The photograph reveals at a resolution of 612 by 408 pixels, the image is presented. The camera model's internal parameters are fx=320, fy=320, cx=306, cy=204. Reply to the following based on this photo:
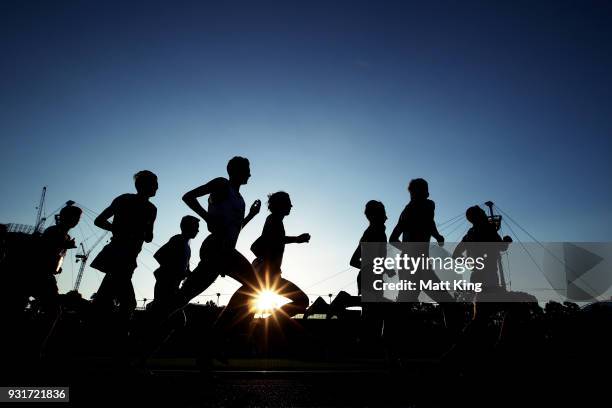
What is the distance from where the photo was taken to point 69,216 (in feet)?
13.4

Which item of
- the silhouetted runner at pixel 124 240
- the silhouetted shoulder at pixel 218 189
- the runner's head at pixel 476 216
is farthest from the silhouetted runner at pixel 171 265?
the runner's head at pixel 476 216

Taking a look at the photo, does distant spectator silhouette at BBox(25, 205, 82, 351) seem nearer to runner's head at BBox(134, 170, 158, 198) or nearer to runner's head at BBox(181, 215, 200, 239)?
runner's head at BBox(134, 170, 158, 198)

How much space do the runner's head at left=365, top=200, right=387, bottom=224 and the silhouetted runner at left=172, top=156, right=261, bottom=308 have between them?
228 centimetres

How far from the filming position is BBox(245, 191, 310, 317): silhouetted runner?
4.04m

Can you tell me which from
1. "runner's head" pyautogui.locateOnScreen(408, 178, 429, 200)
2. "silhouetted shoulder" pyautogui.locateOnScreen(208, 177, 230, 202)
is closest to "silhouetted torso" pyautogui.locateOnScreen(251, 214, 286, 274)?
"silhouetted shoulder" pyautogui.locateOnScreen(208, 177, 230, 202)

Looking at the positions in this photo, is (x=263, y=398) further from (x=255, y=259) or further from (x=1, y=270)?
(x=1, y=270)

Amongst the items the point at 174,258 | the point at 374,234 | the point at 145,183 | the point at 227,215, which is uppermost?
the point at 145,183

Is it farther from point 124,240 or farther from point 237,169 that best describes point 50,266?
point 237,169

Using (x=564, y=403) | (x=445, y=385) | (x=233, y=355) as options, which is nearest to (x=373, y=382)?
(x=445, y=385)

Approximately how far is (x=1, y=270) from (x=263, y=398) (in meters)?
3.32

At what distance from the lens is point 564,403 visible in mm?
2373

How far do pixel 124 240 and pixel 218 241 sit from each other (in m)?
1.37

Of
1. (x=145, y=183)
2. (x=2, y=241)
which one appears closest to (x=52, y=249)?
(x=2, y=241)

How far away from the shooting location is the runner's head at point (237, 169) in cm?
393
